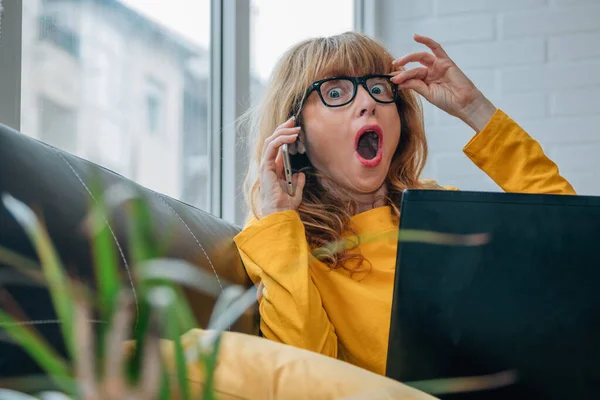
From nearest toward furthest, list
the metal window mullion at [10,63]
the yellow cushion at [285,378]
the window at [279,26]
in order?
1. the yellow cushion at [285,378]
2. the metal window mullion at [10,63]
3. the window at [279,26]

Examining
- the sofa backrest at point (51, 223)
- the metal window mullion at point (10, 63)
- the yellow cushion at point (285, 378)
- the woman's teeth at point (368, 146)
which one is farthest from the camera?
the woman's teeth at point (368, 146)

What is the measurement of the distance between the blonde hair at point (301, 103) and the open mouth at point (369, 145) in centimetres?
9

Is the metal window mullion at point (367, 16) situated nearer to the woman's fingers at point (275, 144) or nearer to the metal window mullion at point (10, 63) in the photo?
the woman's fingers at point (275, 144)

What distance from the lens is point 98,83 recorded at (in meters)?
1.45

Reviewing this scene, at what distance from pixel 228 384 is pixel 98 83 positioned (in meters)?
0.97

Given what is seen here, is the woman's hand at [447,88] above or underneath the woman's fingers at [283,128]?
above

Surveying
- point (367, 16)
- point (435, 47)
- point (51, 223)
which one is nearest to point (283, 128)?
point (435, 47)

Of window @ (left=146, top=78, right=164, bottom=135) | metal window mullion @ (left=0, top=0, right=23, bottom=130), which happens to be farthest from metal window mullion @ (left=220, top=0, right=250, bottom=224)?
metal window mullion @ (left=0, top=0, right=23, bottom=130)

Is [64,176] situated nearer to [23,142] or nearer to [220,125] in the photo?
[23,142]

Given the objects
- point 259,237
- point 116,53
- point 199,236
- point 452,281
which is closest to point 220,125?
point 116,53

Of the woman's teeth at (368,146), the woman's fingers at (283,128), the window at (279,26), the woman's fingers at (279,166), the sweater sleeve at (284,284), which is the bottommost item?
the sweater sleeve at (284,284)

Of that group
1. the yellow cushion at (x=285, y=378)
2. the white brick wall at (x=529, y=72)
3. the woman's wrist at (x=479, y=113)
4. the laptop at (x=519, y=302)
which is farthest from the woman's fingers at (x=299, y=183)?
the white brick wall at (x=529, y=72)

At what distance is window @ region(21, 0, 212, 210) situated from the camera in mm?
1289

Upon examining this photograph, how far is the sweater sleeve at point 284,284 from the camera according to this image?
1287 mm
